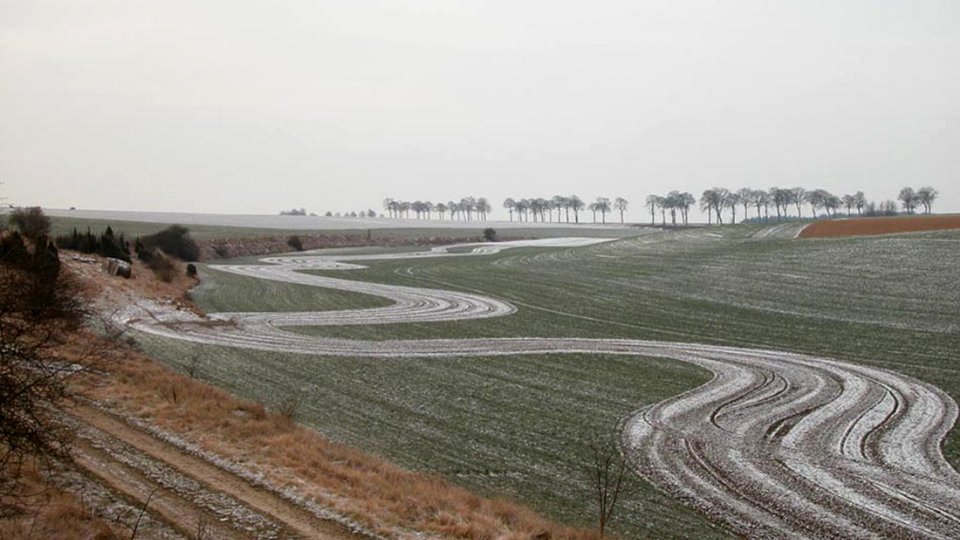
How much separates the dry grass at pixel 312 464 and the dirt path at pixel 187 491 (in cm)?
58

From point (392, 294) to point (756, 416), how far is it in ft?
110

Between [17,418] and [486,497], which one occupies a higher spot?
[17,418]

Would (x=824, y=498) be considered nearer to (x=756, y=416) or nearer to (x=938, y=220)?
(x=756, y=416)

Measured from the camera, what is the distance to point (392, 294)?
4972 centimetres

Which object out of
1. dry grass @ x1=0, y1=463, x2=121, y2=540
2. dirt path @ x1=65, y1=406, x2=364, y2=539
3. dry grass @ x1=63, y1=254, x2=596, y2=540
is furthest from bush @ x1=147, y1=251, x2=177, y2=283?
dry grass @ x1=0, y1=463, x2=121, y2=540

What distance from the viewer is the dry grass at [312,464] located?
11250 mm

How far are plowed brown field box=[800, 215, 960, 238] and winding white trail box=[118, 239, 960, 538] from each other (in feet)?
161

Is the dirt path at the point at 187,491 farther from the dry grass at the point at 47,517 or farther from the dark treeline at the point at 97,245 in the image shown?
the dark treeline at the point at 97,245

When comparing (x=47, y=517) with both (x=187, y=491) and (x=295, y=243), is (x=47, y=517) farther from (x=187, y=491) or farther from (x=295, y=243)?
(x=295, y=243)

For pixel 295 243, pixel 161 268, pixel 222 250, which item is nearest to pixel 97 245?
pixel 161 268

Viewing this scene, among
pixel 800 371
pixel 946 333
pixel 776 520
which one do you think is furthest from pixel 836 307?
pixel 776 520

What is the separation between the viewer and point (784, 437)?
54.7 ft

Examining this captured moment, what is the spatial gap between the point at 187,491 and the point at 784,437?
12339mm

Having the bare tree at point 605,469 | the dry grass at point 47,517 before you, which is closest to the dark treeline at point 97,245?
the dry grass at point 47,517
